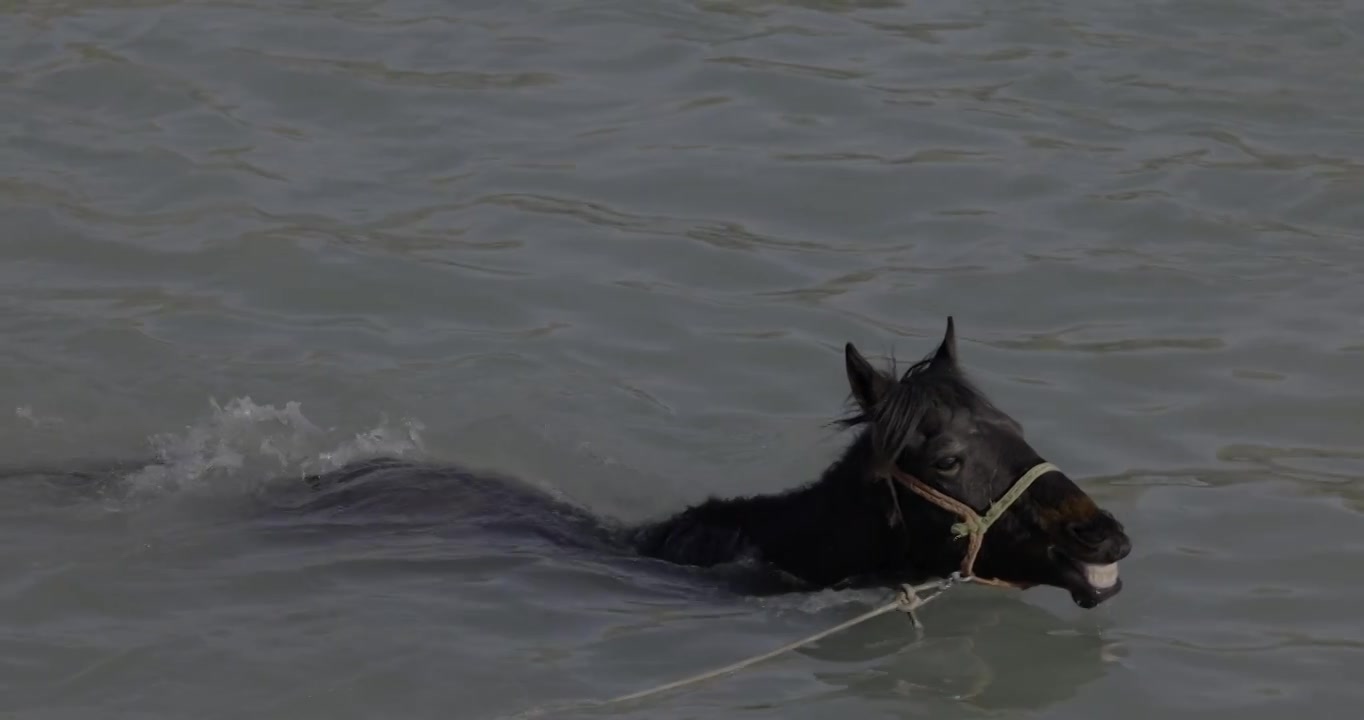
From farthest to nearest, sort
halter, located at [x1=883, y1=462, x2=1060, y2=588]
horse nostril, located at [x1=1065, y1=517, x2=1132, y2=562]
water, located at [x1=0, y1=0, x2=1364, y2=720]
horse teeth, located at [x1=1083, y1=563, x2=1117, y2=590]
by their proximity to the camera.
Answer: water, located at [x1=0, y1=0, x2=1364, y2=720], halter, located at [x1=883, y1=462, x2=1060, y2=588], horse teeth, located at [x1=1083, y1=563, x2=1117, y2=590], horse nostril, located at [x1=1065, y1=517, x2=1132, y2=562]

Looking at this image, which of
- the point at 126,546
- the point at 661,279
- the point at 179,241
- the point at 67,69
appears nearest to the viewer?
the point at 126,546

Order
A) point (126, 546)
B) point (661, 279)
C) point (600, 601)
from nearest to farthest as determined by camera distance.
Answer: point (600, 601) → point (126, 546) → point (661, 279)

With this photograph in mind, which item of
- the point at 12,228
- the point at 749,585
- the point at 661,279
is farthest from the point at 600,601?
the point at 12,228

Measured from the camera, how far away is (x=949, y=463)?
21.4 ft

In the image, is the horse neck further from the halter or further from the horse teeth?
the horse teeth

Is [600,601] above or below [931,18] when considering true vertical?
below

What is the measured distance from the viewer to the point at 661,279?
10.9 meters

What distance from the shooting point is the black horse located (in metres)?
6.39

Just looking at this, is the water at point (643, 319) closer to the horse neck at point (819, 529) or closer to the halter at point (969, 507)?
the horse neck at point (819, 529)

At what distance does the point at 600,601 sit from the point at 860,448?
121 cm

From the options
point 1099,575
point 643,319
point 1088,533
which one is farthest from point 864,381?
point 643,319

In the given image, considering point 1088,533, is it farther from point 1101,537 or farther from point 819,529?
point 819,529

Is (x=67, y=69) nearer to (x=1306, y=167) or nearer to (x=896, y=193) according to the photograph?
(x=896, y=193)

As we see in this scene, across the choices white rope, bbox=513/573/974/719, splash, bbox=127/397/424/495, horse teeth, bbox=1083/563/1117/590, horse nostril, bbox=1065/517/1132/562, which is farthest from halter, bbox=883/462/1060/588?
splash, bbox=127/397/424/495
